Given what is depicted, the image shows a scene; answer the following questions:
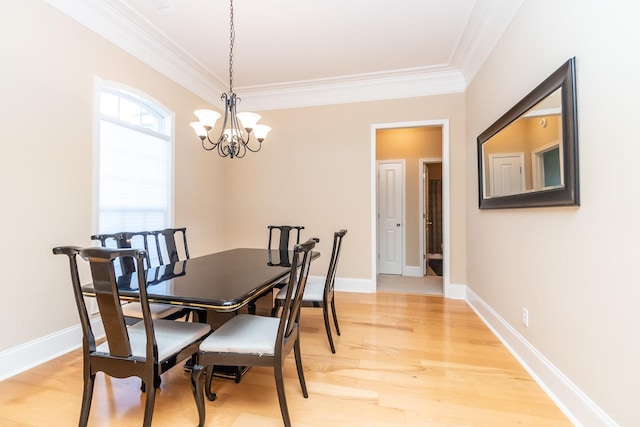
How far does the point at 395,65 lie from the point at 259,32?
1712mm

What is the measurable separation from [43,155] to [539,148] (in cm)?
356

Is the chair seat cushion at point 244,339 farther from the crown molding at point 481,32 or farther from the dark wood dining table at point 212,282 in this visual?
the crown molding at point 481,32

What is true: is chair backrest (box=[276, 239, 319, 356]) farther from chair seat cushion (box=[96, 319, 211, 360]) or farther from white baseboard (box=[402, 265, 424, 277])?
white baseboard (box=[402, 265, 424, 277])

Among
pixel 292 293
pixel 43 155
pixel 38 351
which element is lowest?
pixel 38 351

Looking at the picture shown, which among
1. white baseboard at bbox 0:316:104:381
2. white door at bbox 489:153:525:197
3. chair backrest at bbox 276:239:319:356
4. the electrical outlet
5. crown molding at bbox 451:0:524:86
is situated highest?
crown molding at bbox 451:0:524:86

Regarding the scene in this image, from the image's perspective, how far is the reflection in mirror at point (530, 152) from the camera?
174cm

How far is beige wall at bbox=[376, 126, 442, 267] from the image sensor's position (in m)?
5.21

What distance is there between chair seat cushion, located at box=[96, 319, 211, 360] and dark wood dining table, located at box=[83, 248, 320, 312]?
0.71ft

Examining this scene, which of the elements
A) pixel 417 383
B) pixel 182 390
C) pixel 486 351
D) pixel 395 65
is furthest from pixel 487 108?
pixel 182 390

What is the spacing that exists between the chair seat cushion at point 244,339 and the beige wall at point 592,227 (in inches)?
63.2

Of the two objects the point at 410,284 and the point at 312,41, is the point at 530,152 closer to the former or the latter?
the point at 312,41

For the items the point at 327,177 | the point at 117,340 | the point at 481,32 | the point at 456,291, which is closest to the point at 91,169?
the point at 117,340

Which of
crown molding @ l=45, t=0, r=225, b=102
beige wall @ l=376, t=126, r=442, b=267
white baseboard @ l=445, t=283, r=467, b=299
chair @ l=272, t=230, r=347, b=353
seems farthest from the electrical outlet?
crown molding @ l=45, t=0, r=225, b=102

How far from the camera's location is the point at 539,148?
1.95 m
